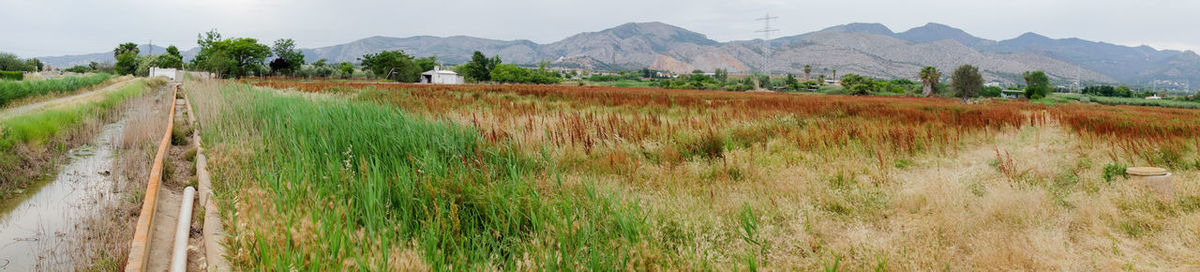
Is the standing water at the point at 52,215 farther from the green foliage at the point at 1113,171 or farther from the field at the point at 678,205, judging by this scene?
the green foliage at the point at 1113,171

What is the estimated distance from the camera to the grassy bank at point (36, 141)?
6.69 metres

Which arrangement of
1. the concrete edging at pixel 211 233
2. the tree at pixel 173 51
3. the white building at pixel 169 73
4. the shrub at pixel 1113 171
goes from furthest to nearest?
the tree at pixel 173 51
the white building at pixel 169 73
the shrub at pixel 1113 171
the concrete edging at pixel 211 233

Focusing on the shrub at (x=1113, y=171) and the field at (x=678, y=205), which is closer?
the field at (x=678, y=205)

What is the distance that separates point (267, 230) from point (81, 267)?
5.19 feet

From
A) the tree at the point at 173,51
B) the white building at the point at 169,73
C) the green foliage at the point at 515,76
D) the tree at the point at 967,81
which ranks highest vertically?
the tree at the point at 173,51

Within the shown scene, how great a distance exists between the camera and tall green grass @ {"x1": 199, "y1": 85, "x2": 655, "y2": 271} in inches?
106

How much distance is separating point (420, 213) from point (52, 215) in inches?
174

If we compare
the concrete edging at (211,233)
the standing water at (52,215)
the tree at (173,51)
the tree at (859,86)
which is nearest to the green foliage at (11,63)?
the tree at (173,51)

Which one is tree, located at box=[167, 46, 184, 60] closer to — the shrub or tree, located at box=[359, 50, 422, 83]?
tree, located at box=[359, 50, 422, 83]

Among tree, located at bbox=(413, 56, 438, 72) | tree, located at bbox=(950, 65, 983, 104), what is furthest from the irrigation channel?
tree, located at bbox=(413, 56, 438, 72)

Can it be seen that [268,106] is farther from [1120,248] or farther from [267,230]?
[1120,248]

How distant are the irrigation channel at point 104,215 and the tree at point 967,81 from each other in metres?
46.0

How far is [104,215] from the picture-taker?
180 inches

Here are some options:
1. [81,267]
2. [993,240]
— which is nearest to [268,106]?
[81,267]
